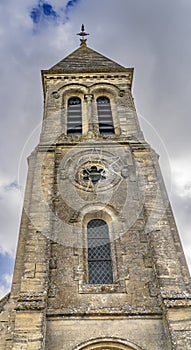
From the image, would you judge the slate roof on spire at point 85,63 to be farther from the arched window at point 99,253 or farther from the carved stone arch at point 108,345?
the carved stone arch at point 108,345

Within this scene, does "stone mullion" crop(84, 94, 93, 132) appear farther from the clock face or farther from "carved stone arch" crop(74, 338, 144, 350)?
"carved stone arch" crop(74, 338, 144, 350)

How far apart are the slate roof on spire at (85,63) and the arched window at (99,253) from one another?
33.1 ft

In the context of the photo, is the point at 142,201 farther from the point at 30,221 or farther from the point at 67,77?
the point at 67,77

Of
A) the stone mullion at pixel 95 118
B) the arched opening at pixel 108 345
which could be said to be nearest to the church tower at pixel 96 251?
the arched opening at pixel 108 345

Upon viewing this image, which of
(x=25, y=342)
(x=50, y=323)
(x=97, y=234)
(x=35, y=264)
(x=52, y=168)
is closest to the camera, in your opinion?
(x=25, y=342)

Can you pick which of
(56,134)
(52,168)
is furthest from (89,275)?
(56,134)

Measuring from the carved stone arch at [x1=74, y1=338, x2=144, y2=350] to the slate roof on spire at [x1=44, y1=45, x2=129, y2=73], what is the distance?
13848 millimetres

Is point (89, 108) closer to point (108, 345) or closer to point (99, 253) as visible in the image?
point (99, 253)

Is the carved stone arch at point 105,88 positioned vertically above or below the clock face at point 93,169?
above

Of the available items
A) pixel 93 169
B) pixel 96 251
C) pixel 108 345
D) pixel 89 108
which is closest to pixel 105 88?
pixel 89 108

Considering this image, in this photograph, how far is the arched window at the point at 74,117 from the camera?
15.6 m

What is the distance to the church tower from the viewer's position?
8102 mm

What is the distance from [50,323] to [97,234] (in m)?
3.24

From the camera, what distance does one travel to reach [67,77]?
1836 cm
